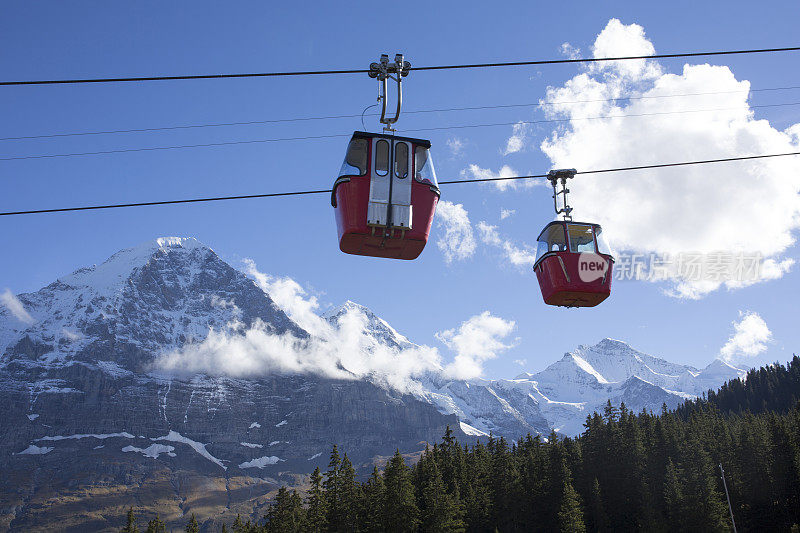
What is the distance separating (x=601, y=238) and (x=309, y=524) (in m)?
63.9

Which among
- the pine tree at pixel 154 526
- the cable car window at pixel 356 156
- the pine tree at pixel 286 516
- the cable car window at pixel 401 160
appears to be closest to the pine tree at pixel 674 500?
the pine tree at pixel 286 516

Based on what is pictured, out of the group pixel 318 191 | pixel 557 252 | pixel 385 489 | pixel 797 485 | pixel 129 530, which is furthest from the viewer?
pixel 797 485

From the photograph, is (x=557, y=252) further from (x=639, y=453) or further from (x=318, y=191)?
(x=639, y=453)

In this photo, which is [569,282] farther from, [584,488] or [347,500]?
[584,488]

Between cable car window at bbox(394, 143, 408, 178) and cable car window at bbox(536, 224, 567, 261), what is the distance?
6403mm

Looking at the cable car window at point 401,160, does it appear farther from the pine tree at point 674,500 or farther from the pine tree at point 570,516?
the pine tree at point 674,500

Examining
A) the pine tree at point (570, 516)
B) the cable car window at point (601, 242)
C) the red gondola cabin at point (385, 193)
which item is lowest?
the red gondola cabin at point (385, 193)

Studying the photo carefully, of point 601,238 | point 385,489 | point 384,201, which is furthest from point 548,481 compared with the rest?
point 384,201

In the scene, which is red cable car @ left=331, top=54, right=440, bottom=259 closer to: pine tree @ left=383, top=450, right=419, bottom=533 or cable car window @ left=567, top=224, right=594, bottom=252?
cable car window @ left=567, top=224, right=594, bottom=252

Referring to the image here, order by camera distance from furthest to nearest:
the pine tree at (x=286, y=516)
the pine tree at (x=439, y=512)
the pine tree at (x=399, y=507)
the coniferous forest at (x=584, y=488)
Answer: the pine tree at (x=286, y=516) < the coniferous forest at (x=584, y=488) < the pine tree at (x=439, y=512) < the pine tree at (x=399, y=507)

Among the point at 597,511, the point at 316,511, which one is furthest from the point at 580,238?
the point at 597,511

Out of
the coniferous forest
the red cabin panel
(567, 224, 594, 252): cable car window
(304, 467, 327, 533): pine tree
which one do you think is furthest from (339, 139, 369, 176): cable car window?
(304, 467, 327, 533): pine tree

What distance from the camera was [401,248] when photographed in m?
15.6

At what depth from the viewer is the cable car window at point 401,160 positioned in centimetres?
1527
